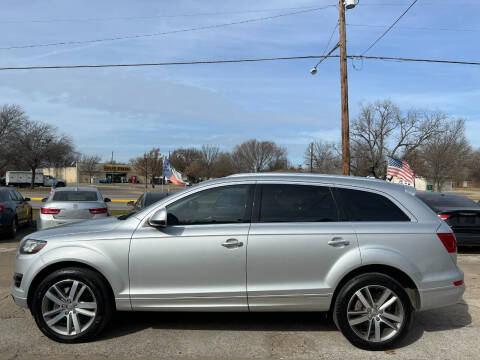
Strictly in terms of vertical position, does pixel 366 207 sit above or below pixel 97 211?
above

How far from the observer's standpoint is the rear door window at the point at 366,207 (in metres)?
4.29

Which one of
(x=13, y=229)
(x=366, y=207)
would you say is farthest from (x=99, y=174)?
(x=366, y=207)

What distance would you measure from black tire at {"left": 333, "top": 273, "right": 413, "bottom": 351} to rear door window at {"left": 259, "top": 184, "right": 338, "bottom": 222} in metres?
0.70

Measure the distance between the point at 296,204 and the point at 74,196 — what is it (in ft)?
25.4

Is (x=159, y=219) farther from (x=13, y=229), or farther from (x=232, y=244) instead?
(x=13, y=229)

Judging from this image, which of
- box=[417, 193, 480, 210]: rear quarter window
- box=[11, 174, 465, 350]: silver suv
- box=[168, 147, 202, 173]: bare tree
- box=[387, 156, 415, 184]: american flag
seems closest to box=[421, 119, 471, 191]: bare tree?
box=[387, 156, 415, 184]: american flag

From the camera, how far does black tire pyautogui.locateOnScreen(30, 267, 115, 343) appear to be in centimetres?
414

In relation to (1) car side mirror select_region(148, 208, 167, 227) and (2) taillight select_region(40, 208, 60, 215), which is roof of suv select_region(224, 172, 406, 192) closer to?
(1) car side mirror select_region(148, 208, 167, 227)

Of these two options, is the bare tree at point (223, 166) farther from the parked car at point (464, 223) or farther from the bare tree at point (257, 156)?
the parked car at point (464, 223)

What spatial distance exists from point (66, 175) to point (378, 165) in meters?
67.4

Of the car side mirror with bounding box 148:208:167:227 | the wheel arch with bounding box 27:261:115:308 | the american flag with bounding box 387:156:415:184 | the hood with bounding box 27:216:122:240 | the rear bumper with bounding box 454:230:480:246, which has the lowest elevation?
the rear bumper with bounding box 454:230:480:246

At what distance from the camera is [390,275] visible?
13.9ft

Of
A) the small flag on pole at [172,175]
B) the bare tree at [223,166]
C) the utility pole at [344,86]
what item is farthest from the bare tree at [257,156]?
the utility pole at [344,86]

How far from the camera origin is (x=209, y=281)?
4.12 m
